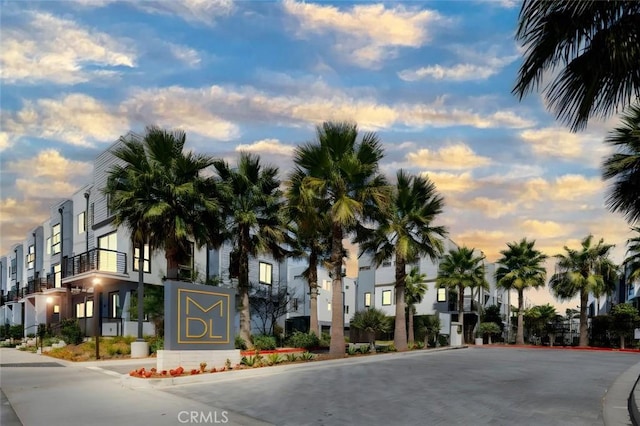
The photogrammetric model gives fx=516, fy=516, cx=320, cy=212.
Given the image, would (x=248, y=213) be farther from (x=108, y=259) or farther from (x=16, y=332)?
(x=16, y=332)

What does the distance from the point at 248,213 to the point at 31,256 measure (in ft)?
107

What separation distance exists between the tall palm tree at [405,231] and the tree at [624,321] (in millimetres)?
19369

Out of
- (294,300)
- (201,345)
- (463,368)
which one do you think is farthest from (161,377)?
(294,300)

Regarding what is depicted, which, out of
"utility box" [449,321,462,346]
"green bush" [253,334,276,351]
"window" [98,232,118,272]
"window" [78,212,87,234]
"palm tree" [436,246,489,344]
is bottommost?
"utility box" [449,321,462,346]

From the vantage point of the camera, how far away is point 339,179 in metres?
22.4

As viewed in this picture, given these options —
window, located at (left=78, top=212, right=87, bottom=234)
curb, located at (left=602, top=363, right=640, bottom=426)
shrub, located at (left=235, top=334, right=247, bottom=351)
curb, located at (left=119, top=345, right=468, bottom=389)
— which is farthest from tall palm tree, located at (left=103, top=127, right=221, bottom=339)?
curb, located at (left=602, top=363, right=640, bottom=426)

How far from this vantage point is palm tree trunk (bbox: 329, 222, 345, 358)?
2230 centimetres

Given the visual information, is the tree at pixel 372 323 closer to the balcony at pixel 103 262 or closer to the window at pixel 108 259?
the balcony at pixel 103 262

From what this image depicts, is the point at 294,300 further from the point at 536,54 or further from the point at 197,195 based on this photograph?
the point at 536,54

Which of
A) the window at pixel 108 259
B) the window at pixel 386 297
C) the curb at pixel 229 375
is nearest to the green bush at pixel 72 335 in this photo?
the window at pixel 108 259

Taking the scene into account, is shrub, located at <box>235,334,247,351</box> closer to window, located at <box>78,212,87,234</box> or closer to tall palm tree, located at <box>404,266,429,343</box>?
window, located at <box>78,212,87,234</box>

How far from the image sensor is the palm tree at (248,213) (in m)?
26.4

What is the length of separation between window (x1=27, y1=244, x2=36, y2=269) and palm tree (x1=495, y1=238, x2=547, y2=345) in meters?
42.1

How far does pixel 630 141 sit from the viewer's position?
41.5 feet
